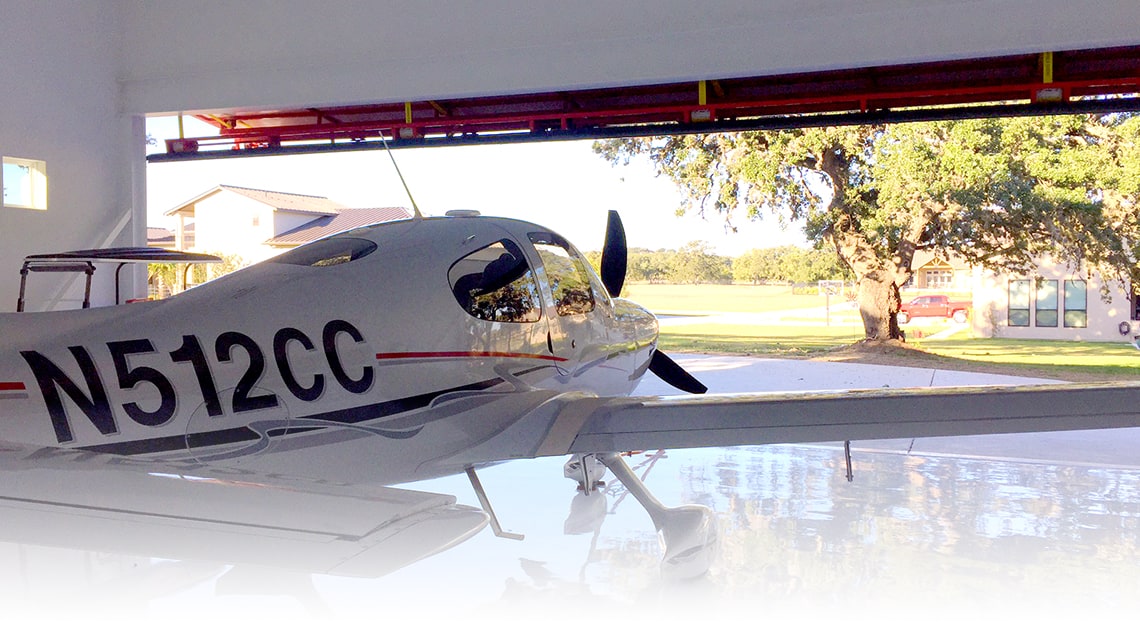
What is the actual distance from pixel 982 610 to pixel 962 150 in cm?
839

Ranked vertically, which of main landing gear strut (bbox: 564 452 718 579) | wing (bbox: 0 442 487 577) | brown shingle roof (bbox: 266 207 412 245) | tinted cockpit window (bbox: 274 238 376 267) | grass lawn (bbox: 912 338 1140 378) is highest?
brown shingle roof (bbox: 266 207 412 245)

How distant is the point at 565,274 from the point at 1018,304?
13421 mm

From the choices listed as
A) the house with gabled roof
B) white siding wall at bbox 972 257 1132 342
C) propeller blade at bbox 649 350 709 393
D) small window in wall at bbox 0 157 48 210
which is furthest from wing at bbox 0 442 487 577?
white siding wall at bbox 972 257 1132 342

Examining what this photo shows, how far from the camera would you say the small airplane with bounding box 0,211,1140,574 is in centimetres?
150

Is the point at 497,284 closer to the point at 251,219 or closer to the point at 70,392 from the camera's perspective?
the point at 70,392

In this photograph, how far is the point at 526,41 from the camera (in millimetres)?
6570

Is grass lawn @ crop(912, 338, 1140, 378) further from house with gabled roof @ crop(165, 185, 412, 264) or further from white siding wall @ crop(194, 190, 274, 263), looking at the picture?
white siding wall @ crop(194, 190, 274, 263)

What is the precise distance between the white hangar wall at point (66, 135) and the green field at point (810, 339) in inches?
280


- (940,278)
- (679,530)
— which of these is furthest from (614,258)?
(940,278)

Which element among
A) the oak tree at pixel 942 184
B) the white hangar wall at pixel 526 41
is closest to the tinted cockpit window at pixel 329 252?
the white hangar wall at pixel 526 41

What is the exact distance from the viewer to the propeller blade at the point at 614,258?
537cm

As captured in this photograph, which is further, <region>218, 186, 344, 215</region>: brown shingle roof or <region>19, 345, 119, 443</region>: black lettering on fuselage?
<region>218, 186, 344, 215</region>: brown shingle roof

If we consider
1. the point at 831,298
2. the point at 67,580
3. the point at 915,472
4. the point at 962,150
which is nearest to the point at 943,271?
the point at 831,298

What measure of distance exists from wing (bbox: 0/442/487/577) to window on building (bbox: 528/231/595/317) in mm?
2480
